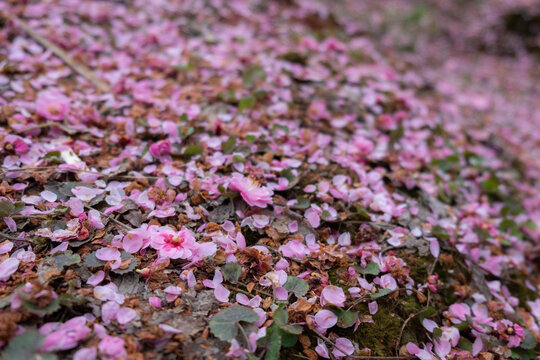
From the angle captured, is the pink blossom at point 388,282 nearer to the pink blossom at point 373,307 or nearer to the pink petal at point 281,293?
the pink blossom at point 373,307

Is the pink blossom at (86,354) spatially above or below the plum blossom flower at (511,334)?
above

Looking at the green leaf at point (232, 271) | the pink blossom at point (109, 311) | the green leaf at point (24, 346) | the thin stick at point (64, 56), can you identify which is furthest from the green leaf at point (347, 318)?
the thin stick at point (64, 56)

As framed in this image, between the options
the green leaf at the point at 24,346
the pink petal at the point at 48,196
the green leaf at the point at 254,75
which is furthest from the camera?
the green leaf at the point at 254,75

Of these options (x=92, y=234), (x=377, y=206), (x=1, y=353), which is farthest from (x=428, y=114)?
(x=1, y=353)

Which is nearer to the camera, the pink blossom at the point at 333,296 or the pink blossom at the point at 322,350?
the pink blossom at the point at 322,350

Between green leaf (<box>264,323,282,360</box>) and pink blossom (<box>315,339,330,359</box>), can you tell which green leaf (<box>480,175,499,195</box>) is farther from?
green leaf (<box>264,323,282,360</box>)

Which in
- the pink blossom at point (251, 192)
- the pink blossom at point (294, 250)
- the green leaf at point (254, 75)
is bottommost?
the pink blossom at point (294, 250)

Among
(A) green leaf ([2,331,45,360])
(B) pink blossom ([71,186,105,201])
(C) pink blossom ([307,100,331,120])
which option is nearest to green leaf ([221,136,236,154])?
(B) pink blossom ([71,186,105,201])

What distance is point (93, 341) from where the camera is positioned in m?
1.16

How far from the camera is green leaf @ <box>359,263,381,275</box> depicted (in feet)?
5.22

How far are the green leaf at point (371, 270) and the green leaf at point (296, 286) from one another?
0.29m

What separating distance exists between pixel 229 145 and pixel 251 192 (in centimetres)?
44

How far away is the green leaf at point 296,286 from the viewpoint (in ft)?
4.69

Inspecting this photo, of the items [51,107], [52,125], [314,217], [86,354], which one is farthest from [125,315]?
[51,107]
